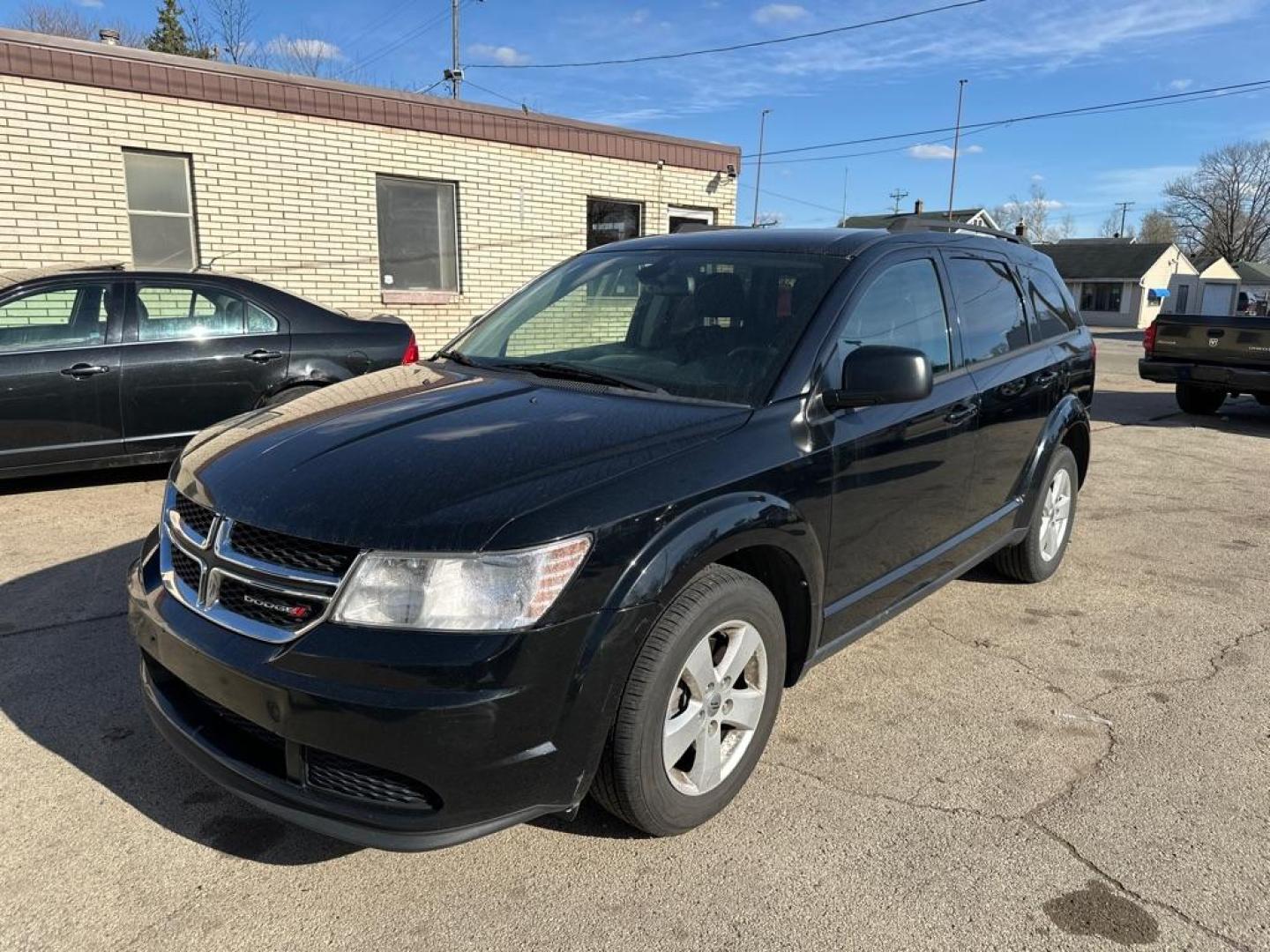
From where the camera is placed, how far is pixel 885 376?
2.94 m

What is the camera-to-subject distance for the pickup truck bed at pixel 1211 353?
35.6 feet

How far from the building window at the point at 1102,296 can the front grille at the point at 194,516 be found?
58.6 meters

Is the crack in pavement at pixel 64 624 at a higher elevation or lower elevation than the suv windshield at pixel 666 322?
lower

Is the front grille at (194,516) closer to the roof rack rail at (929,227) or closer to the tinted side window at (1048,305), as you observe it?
the roof rack rail at (929,227)

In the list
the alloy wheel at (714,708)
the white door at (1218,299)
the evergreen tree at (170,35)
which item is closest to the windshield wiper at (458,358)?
the alloy wheel at (714,708)

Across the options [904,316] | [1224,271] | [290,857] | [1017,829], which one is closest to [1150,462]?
[904,316]

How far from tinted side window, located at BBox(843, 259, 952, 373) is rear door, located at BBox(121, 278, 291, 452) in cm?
473

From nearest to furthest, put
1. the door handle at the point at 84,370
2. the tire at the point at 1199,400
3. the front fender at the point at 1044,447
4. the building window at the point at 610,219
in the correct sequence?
the front fender at the point at 1044,447 < the door handle at the point at 84,370 < the tire at the point at 1199,400 < the building window at the point at 610,219

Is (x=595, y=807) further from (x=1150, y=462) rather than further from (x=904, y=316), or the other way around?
(x=1150, y=462)

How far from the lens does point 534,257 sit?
12.3 metres

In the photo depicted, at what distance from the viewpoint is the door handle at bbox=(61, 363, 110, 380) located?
5.98 meters

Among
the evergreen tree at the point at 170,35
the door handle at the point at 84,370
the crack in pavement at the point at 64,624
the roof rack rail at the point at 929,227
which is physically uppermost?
the evergreen tree at the point at 170,35

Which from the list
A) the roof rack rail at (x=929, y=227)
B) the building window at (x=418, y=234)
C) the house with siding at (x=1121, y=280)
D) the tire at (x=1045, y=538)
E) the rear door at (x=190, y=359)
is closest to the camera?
the roof rack rail at (x=929, y=227)

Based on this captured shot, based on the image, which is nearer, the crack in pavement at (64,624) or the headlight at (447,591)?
the headlight at (447,591)
